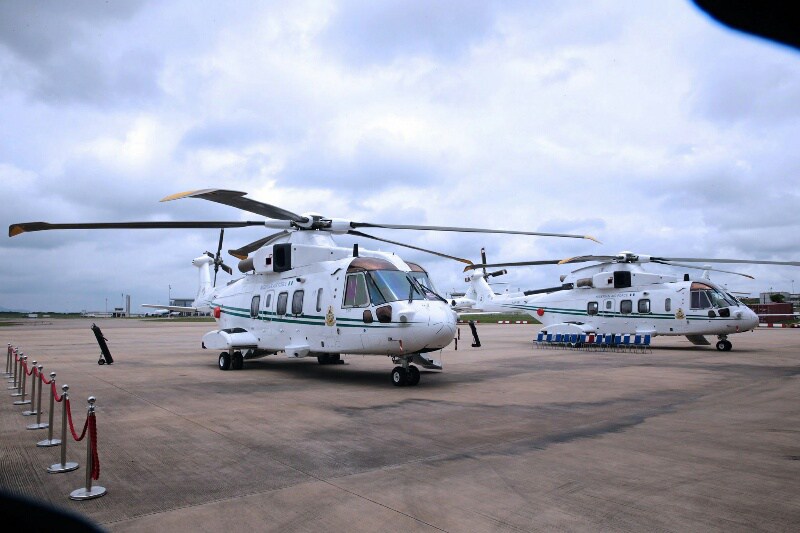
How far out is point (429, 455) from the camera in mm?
6578

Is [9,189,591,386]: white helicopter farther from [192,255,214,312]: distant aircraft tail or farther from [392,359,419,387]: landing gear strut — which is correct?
[192,255,214,312]: distant aircraft tail

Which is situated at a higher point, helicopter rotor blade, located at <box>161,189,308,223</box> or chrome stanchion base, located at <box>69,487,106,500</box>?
helicopter rotor blade, located at <box>161,189,308,223</box>

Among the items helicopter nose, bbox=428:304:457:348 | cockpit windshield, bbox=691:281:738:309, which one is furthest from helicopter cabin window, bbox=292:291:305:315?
cockpit windshield, bbox=691:281:738:309

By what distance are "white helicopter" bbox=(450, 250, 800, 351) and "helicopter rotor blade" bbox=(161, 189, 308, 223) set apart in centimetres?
906

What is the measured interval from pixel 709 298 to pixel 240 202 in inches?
702

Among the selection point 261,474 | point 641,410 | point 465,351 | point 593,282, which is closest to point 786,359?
point 593,282

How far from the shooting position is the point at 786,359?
726 inches

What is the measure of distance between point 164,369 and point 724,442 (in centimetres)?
1328

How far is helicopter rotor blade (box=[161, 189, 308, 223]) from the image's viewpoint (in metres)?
11.6

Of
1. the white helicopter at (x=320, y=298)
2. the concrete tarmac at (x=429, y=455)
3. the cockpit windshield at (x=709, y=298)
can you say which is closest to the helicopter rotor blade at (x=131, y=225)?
the white helicopter at (x=320, y=298)

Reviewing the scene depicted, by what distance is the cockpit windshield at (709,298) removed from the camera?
2202 cm

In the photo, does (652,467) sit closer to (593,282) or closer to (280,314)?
(280,314)

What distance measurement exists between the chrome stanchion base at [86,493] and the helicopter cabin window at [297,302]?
8.89 metres

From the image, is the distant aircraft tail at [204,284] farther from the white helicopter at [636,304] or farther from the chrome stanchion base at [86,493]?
the chrome stanchion base at [86,493]
